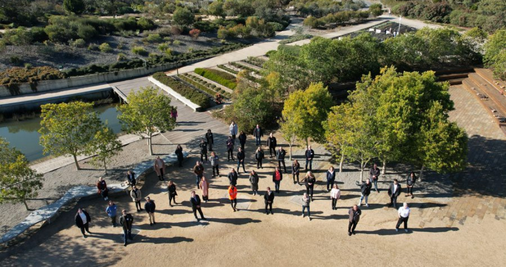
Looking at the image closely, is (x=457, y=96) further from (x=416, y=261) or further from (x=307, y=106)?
(x=416, y=261)

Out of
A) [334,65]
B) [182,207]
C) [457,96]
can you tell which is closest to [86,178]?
[182,207]

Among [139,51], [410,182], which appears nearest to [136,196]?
[410,182]

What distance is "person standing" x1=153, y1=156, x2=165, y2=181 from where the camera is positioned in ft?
52.5

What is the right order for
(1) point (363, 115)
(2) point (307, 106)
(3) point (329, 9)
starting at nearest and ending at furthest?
(1) point (363, 115) < (2) point (307, 106) < (3) point (329, 9)

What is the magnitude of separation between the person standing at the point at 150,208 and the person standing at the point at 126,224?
757 mm

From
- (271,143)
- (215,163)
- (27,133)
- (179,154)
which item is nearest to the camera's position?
(215,163)

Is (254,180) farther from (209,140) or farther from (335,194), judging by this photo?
(209,140)

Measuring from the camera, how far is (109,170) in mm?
17547

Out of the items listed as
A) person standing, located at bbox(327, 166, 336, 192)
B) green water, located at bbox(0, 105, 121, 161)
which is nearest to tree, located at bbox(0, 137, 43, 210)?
green water, located at bbox(0, 105, 121, 161)

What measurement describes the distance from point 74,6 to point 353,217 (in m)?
53.6

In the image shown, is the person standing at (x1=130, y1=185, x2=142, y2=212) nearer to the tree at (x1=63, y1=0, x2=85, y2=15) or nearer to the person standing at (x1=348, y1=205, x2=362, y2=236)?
the person standing at (x1=348, y1=205, x2=362, y2=236)

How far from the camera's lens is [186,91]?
27.2 metres

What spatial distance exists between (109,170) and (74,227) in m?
4.44

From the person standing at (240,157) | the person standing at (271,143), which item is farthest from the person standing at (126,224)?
the person standing at (271,143)
